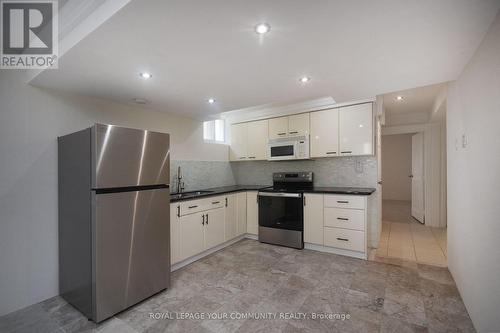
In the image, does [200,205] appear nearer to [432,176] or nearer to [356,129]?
[356,129]

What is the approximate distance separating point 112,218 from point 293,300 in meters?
1.78


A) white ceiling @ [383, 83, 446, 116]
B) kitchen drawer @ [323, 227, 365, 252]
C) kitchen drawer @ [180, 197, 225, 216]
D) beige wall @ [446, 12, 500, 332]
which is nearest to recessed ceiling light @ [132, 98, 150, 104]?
kitchen drawer @ [180, 197, 225, 216]

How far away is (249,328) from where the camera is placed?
1.74 meters

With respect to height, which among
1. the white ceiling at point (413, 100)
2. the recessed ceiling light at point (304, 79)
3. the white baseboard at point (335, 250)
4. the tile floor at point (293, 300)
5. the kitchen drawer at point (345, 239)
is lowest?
the tile floor at point (293, 300)

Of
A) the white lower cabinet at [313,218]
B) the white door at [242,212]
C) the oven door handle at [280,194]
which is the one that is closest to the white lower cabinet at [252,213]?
the white door at [242,212]

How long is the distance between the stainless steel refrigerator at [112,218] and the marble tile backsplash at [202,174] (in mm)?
1238

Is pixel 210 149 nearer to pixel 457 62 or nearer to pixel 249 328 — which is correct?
pixel 249 328

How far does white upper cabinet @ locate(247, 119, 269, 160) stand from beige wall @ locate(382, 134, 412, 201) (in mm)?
6220

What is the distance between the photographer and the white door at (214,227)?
3.14 meters

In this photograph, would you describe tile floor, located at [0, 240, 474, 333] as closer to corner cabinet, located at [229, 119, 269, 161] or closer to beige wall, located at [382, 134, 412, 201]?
corner cabinet, located at [229, 119, 269, 161]

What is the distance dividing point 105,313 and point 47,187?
1.37 metres

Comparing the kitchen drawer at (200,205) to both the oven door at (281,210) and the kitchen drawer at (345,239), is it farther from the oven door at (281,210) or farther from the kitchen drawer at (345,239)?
the kitchen drawer at (345,239)

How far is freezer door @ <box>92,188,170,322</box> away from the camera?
1.81m

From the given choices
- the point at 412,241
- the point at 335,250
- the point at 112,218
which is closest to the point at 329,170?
the point at 335,250
